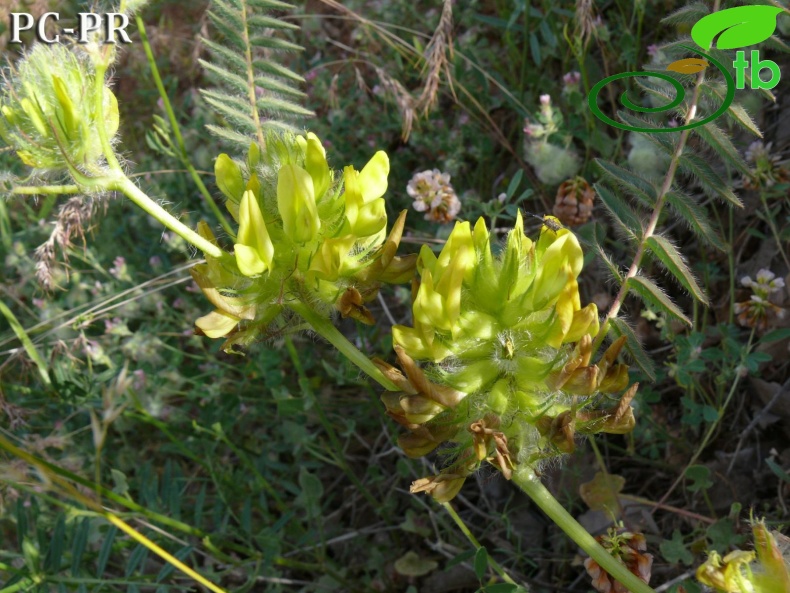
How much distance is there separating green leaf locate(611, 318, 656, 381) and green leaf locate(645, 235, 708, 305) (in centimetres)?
15

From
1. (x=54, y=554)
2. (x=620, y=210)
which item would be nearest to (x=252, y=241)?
(x=620, y=210)

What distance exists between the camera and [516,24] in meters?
3.35

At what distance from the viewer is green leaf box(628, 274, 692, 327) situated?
1.59m

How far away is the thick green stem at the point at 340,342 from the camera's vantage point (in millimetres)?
1410

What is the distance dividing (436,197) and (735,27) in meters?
1.04

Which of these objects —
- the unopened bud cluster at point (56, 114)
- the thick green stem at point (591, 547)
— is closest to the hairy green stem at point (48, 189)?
the unopened bud cluster at point (56, 114)

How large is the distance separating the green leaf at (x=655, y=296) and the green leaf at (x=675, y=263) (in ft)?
0.16

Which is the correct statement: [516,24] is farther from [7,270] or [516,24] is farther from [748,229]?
[7,270]

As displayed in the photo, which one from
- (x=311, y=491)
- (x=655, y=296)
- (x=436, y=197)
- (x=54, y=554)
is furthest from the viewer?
(x=436, y=197)

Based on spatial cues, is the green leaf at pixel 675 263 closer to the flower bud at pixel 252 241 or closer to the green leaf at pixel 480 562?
the green leaf at pixel 480 562

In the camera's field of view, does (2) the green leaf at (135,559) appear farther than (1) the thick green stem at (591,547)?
Yes

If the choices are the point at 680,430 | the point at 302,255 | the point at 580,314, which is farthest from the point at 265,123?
the point at 680,430

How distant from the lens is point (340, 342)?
1.44 m

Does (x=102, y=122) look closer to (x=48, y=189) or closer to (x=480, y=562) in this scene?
(x=48, y=189)
